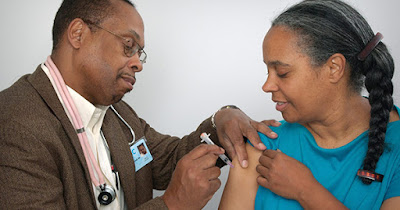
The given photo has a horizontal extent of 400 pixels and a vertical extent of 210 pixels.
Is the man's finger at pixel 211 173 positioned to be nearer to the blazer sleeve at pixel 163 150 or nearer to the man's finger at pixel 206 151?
the man's finger at pixel 206 151

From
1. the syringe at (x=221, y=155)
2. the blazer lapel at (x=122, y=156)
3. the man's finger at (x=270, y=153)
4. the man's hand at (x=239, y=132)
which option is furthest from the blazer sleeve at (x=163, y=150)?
the man's finger at (x=270, y=153)

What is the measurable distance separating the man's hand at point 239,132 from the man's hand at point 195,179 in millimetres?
148

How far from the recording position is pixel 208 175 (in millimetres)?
1649

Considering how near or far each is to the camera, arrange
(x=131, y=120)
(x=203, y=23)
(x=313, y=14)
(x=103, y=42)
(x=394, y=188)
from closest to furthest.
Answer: (x=394, y=188), (x=313, y=14), (x=103, y=42), (x=131, y=120), (x=203, y=23)

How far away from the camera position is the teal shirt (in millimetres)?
1521

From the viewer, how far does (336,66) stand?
5.15ft

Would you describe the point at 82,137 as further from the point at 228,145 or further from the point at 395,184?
the point at 395,184

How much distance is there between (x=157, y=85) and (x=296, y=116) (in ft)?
4.59

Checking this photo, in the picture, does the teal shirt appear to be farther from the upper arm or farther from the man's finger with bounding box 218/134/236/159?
the man's finger with bounding box 218/134/236/159

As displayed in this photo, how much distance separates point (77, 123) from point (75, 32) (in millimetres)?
407

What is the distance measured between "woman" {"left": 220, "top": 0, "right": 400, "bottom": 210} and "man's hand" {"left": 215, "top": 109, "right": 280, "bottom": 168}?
9 centimetres

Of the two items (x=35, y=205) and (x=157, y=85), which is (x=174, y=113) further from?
(x=35, y=205)

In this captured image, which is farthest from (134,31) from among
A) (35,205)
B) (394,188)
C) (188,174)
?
(394,188)

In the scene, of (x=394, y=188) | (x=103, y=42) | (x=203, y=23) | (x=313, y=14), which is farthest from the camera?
(x=203, y=23)
